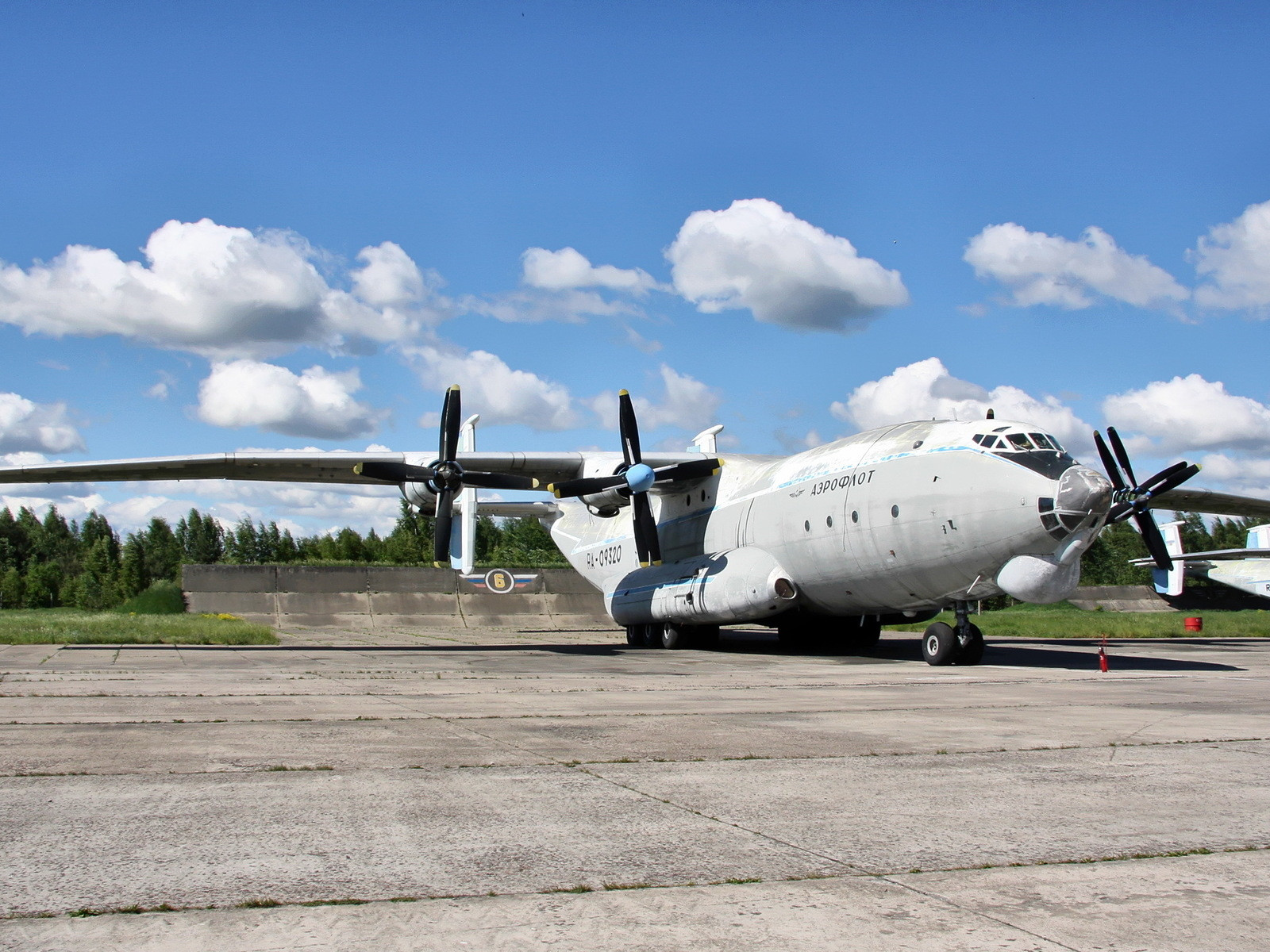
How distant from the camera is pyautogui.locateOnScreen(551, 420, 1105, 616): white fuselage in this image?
1667 centimetres

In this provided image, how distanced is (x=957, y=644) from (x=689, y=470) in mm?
8092

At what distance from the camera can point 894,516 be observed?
60.0ft

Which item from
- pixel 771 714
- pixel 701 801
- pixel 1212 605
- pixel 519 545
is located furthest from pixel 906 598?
pixel 519 545

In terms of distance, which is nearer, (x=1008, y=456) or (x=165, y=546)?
(x=1008, y=456)

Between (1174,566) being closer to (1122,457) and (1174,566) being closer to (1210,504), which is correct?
(1210,504)

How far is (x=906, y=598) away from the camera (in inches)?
766

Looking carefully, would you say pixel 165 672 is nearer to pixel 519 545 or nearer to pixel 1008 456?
pixel 1008 456

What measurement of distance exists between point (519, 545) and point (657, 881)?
80.2 metres

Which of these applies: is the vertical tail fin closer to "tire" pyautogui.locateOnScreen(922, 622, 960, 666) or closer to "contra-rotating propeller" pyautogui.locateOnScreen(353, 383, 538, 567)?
"tire" pyautogui.locateOnScreen(922, 622, 960, 666)

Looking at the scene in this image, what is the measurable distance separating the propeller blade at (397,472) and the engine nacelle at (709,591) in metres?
6.08

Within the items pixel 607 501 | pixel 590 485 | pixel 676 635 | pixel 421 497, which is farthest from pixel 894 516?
pixel 421 497

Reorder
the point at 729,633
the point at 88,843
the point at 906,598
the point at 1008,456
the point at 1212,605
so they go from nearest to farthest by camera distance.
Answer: the point at 88,843
the point at 1008,456
the point at 906,598
the point at 729,633
the point at 1212,605

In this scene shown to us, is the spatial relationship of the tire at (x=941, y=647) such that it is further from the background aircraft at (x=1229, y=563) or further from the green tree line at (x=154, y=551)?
the green tree line at (x=154, y=551)

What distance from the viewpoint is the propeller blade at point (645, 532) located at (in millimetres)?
24016
